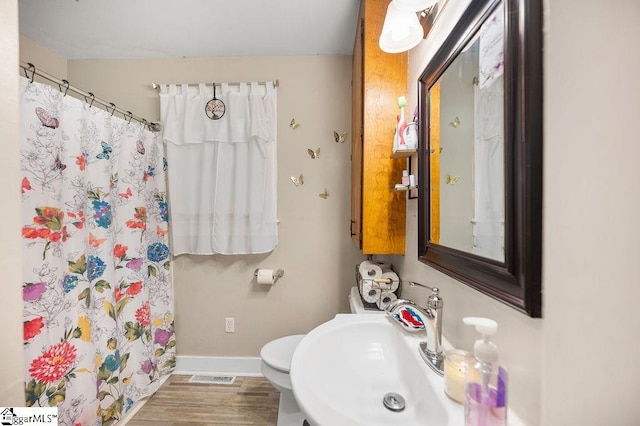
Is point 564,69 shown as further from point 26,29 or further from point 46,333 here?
point 26,29

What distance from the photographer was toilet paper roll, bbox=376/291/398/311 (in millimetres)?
1277

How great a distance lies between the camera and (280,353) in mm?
1354

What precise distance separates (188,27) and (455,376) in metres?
2.14

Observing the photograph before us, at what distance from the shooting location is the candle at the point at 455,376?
0.57 meters

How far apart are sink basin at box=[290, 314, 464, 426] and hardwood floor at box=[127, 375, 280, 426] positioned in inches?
38.0

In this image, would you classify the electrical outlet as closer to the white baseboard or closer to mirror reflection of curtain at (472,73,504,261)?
the white baseboard

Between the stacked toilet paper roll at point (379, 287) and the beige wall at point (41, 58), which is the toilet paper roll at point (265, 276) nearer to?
the stacked toilet paper roll at point (379, 287)

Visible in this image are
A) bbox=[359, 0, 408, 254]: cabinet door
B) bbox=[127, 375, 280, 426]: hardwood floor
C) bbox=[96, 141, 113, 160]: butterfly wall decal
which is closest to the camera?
bbox=[359, 0, 408, 254]: cabinet door

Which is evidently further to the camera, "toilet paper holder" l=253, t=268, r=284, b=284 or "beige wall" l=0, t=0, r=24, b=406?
"toilet paper holder" l=253, t=268, r=284, b=284

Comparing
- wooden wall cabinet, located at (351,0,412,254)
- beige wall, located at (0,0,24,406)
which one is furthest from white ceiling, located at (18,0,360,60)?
beige wall, located at (0,0,24,406)

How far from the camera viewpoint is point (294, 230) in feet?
5.94

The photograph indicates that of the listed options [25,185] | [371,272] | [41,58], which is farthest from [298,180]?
[41,58]

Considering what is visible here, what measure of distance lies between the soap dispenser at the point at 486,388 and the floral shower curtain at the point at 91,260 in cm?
154

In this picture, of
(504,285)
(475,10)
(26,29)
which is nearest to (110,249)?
(26,29)
